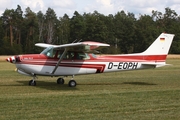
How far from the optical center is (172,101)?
10062mm

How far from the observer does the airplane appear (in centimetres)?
1415

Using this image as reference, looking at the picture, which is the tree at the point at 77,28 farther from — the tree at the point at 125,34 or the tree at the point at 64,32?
the tree at the point at 125,34

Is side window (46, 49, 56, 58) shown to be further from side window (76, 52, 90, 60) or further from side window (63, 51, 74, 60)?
side window (76, 52, 90, 60)

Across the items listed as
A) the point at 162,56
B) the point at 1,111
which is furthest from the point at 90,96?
the point at 162,56

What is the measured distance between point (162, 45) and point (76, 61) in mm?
4251

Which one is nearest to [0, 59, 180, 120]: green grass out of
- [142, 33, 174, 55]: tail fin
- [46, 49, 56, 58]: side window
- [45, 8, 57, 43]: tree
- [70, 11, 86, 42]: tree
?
[46, 49, 56, 58]: side window

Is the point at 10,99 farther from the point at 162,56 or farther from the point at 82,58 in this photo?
the point at 162,56

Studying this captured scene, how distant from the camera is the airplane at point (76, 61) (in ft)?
46.4

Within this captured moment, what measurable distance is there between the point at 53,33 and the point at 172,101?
84552mm

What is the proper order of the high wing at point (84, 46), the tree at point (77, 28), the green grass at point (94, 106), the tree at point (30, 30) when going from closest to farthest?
the green grass at point (94, 106) → the high wing at point (84, 46) → the tree at point (30, 30) → the tree at point (77, 28)

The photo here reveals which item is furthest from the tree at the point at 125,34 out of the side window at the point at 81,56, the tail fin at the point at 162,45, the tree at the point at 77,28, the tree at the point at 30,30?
the side window at the point at 81,56

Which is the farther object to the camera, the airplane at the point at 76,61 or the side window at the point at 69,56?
the side window at the point at 69,56

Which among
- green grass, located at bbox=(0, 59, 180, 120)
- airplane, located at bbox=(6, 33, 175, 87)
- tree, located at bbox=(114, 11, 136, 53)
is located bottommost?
green grass, located at bbox=(0, 59, 180, 120)

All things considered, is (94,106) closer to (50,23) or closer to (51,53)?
(51,53)
